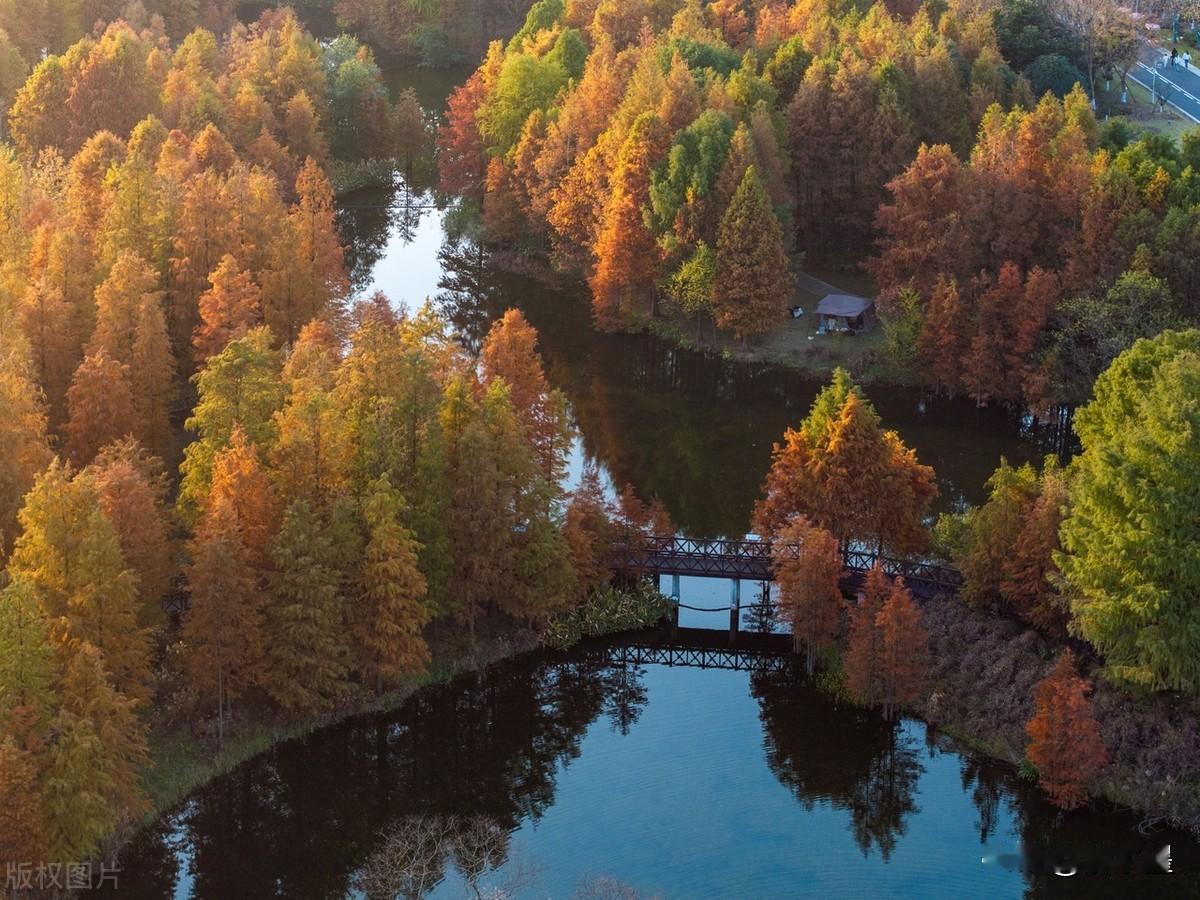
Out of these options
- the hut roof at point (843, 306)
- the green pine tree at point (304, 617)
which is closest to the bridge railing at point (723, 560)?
the green pine tree at point (304, 617)

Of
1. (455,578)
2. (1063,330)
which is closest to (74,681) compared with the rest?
(455,578)

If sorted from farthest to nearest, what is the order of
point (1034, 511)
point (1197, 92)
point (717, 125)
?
point (1197, 92)
point (717, 125)
point (1034, 511)

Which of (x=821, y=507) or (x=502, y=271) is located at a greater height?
(x=502, y=271)

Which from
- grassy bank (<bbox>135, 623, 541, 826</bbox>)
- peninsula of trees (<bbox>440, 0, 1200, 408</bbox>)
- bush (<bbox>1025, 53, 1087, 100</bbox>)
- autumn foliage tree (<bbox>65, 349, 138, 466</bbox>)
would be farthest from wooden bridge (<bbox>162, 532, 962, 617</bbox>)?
bush (<bbox>1025, 53, 1087, 100</bbox>)

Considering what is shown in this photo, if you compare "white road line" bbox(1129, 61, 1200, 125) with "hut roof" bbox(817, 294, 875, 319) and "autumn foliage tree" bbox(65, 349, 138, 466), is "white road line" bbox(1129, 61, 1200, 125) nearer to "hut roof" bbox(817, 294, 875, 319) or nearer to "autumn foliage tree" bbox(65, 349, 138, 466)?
"hut roof" bbox(817, 294, 875, 319)

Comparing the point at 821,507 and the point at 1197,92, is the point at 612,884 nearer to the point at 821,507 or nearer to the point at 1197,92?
the point at 821,507

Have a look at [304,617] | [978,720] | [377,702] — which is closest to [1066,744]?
[978,720]

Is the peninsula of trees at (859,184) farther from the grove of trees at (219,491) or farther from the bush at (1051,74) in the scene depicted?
the grove of trees at (219,491)
